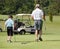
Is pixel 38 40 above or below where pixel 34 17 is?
below

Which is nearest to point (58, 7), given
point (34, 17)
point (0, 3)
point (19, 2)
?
point (0, 3)

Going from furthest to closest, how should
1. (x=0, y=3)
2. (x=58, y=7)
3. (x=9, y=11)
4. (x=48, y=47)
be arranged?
(x=9, y=11) < (x=0, y=3) < (x=58, y=7) < (x=48, y=47)

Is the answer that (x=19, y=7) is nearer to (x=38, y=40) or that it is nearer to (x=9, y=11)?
(x=9, y=11)

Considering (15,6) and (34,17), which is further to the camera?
(15,6)

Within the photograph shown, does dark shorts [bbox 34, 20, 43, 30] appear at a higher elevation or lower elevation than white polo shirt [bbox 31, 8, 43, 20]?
lower

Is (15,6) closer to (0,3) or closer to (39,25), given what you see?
(0,3)

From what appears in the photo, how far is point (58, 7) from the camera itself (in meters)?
83.0

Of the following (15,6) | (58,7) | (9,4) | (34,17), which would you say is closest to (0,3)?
(9,4)

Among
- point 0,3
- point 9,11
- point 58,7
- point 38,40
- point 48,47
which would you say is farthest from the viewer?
point 9,11

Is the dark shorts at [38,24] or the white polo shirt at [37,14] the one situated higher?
the white polo shirt at [37,14]

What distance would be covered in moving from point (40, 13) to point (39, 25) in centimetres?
60

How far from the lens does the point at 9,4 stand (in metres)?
123

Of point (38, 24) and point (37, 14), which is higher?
point (37, 14)

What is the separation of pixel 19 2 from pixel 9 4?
332 inches
